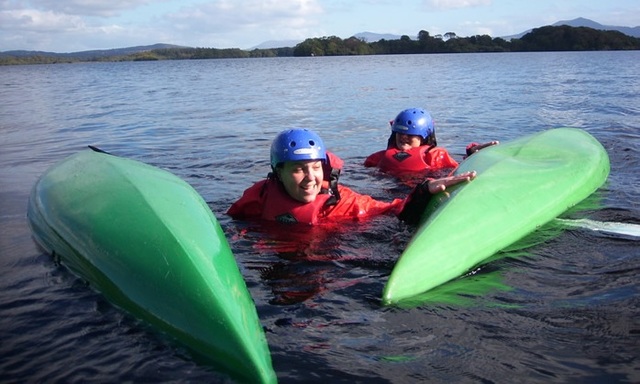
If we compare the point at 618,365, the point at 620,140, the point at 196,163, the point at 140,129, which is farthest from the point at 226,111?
the point at 618,365

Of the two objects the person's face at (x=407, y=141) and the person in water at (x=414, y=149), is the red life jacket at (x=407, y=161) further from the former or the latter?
the person's face at (x=407, y=141)

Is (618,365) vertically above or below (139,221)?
below

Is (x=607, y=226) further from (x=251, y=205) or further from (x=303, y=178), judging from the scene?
(x=251, y=205)

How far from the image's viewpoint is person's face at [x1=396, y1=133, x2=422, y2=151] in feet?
30.7

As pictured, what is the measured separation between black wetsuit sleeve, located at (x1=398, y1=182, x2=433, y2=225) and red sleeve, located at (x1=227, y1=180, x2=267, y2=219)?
4.74ft

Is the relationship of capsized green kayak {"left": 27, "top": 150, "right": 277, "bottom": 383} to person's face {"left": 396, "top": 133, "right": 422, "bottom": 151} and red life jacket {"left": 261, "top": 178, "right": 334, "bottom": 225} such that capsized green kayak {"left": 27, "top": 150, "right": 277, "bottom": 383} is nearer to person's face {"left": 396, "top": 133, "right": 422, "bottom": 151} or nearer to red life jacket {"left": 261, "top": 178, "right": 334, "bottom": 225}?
red life jacket {"left": 261, "top": 178, "right": 334, "bottom": 225}

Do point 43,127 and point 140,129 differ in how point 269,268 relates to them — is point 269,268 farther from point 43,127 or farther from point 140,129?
point 43,127

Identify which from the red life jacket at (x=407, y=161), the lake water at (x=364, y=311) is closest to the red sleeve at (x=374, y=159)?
the lake water at (x=364, y=311)

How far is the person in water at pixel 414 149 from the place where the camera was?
29.8 feet

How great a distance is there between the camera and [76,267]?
16.1ft

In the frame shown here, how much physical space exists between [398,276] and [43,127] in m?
15.5

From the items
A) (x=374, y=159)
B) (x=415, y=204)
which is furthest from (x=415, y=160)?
(x=415, y=204)

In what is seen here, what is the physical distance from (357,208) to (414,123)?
330 centimetres

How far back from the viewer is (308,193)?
5.99 metres
